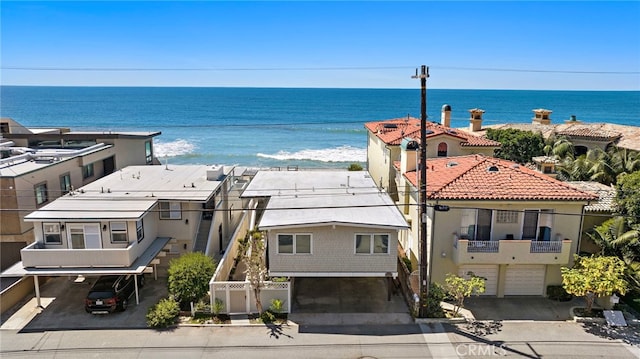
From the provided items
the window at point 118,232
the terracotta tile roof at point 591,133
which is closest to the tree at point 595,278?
the window at point 118,232

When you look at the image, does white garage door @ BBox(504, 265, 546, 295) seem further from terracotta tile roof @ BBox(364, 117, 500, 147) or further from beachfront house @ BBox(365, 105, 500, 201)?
terracotta tile roof @ BBox(364, 117, 500, 147)

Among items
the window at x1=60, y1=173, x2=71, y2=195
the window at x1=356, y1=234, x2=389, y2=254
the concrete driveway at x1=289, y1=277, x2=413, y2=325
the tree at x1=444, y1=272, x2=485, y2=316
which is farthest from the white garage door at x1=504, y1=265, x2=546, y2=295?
the window at x1=60, y1=173, x2=71, y2=195

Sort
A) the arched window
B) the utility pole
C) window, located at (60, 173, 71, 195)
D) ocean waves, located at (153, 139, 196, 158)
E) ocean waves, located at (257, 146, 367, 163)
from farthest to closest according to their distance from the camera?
ocean waves, located at (153, 139, 196, 158) < ocean waves, located at (257, 146, 367, 163) < the arched window < window, located at (60, 173, 71, 195) < the utility pole

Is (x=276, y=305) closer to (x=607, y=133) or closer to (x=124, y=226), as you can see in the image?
(x=124, y=226)

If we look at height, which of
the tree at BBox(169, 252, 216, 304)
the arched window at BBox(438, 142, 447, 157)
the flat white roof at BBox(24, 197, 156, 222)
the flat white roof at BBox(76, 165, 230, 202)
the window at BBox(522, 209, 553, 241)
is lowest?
the tree at BBox(169, 252, 216, 304)

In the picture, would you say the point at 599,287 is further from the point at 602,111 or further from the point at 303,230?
the point at 602,111

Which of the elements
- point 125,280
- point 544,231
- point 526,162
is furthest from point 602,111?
point 125,280

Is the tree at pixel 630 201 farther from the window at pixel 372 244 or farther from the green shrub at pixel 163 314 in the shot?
the green shrub at pixel 163 314

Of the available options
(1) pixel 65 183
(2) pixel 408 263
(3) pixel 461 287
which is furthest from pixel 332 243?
(1) pixel 65 183
